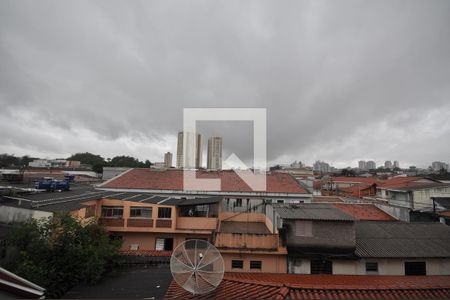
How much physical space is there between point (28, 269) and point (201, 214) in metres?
10.9

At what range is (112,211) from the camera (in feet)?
56.3

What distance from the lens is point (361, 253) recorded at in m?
12.6

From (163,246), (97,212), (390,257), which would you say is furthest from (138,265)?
(390,257)

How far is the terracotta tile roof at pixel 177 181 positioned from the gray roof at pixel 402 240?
25.0 feet

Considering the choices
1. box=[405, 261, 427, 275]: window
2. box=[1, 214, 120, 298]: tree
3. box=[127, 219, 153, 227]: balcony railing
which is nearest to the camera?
box=[1, 214, 120, 298]: tree

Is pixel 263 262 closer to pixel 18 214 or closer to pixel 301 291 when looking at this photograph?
pixel 301 291

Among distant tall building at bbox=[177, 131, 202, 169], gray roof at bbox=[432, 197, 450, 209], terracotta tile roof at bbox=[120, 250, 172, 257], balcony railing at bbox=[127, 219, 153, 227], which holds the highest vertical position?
distant tall building at bbox=[177, 131, 202, 169]

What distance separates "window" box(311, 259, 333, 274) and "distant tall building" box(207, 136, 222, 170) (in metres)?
47.4

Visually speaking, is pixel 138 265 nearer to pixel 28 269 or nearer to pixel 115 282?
pixel 115 282

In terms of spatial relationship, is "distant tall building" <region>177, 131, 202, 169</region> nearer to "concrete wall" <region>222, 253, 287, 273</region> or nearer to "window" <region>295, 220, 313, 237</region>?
"concrete wall" <region>222, 253, 287, 273</region>

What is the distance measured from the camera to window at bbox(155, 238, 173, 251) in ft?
56.3

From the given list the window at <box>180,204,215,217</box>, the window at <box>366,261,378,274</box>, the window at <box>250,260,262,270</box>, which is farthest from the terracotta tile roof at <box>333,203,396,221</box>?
the window at <box>180,204,215,217</box>

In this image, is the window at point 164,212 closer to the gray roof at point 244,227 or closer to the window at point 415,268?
A: the gray roof at point 244,227

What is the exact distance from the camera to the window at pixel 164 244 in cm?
1716
